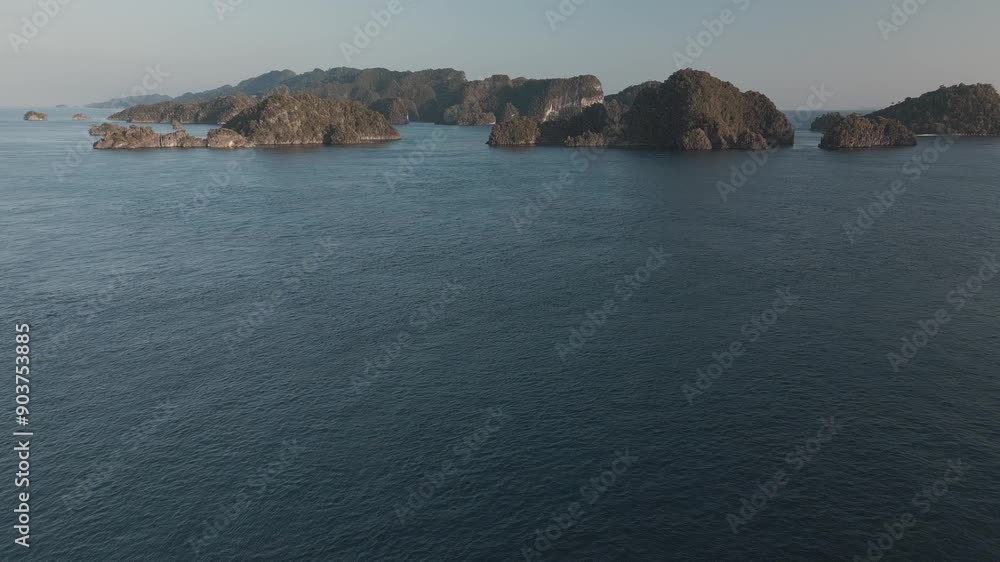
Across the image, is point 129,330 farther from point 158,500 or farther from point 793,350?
point 793,350

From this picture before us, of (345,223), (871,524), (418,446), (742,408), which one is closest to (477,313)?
(418,446)
